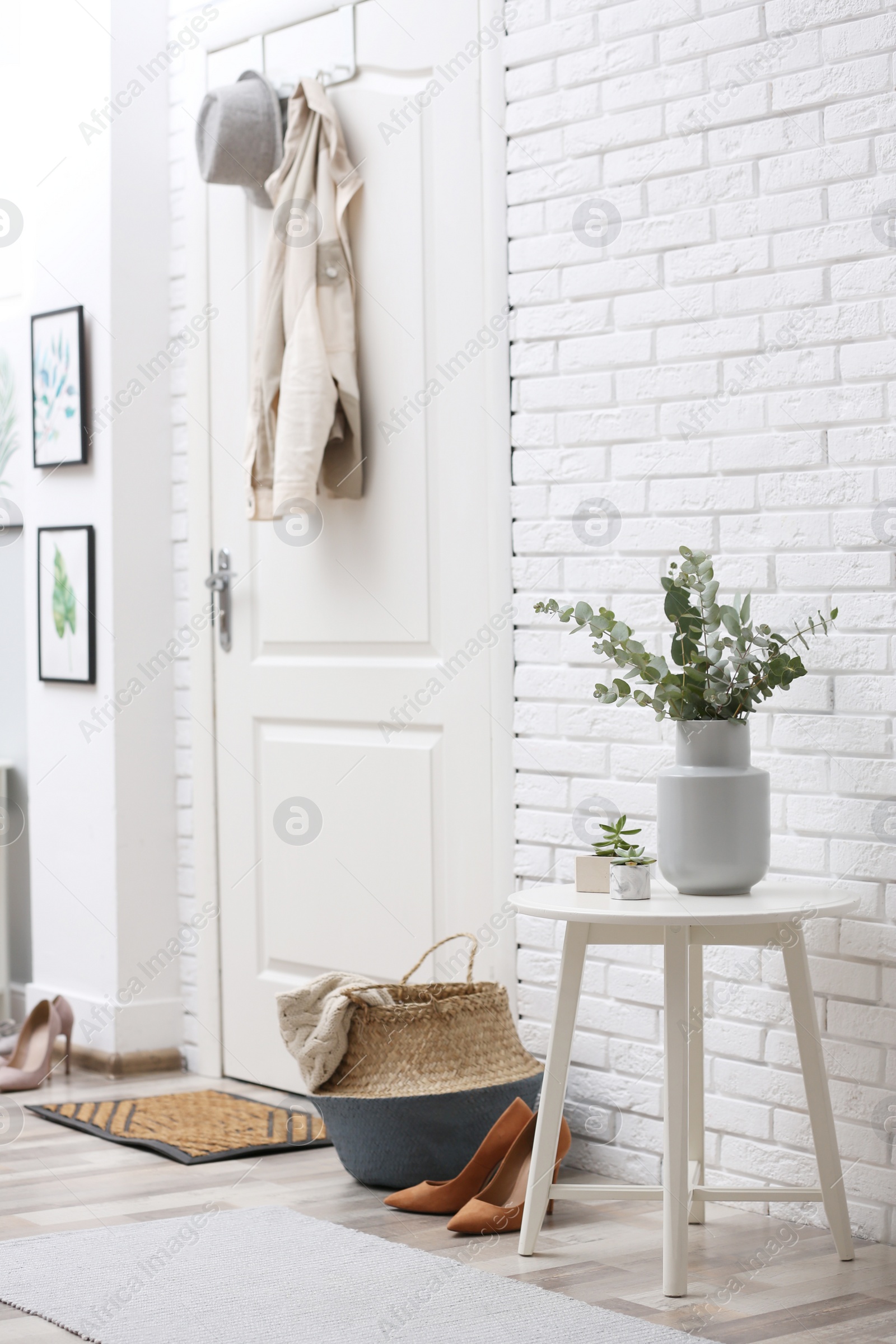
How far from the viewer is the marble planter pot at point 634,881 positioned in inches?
87.5

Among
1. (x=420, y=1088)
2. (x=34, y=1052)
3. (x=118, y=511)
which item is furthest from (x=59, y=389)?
(x=420, y=1088)

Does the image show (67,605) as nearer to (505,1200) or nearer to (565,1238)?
(505,1200)

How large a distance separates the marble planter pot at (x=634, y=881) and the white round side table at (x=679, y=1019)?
0.01 meters

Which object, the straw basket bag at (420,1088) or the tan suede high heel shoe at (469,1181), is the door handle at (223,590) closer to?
the straw basket bag at (420,1088)

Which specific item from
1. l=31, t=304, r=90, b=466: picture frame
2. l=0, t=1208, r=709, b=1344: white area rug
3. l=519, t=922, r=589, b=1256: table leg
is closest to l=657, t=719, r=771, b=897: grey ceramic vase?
l=519, t=922, r=589, b=1256: table leg

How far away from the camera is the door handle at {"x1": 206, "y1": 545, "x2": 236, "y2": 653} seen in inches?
138

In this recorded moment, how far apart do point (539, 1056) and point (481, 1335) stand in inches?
36.7

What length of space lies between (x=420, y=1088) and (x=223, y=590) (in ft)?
4.25

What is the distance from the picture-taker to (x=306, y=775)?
3334 millimetres

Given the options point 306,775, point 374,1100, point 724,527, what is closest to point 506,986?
point 374,1100

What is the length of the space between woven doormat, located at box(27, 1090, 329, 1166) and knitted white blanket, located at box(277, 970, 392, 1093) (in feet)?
0.89

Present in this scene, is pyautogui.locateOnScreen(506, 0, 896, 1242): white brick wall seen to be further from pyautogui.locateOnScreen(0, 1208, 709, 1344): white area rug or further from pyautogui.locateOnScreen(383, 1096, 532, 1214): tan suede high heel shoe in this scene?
pyautogui.locateOnScreen(0, 1208, 709, 1344): white area rug

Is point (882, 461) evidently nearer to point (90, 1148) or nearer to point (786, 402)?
point (786, 402)

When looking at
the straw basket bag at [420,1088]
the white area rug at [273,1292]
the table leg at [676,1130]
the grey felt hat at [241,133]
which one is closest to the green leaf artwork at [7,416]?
the grey felt hat at [241,133]
